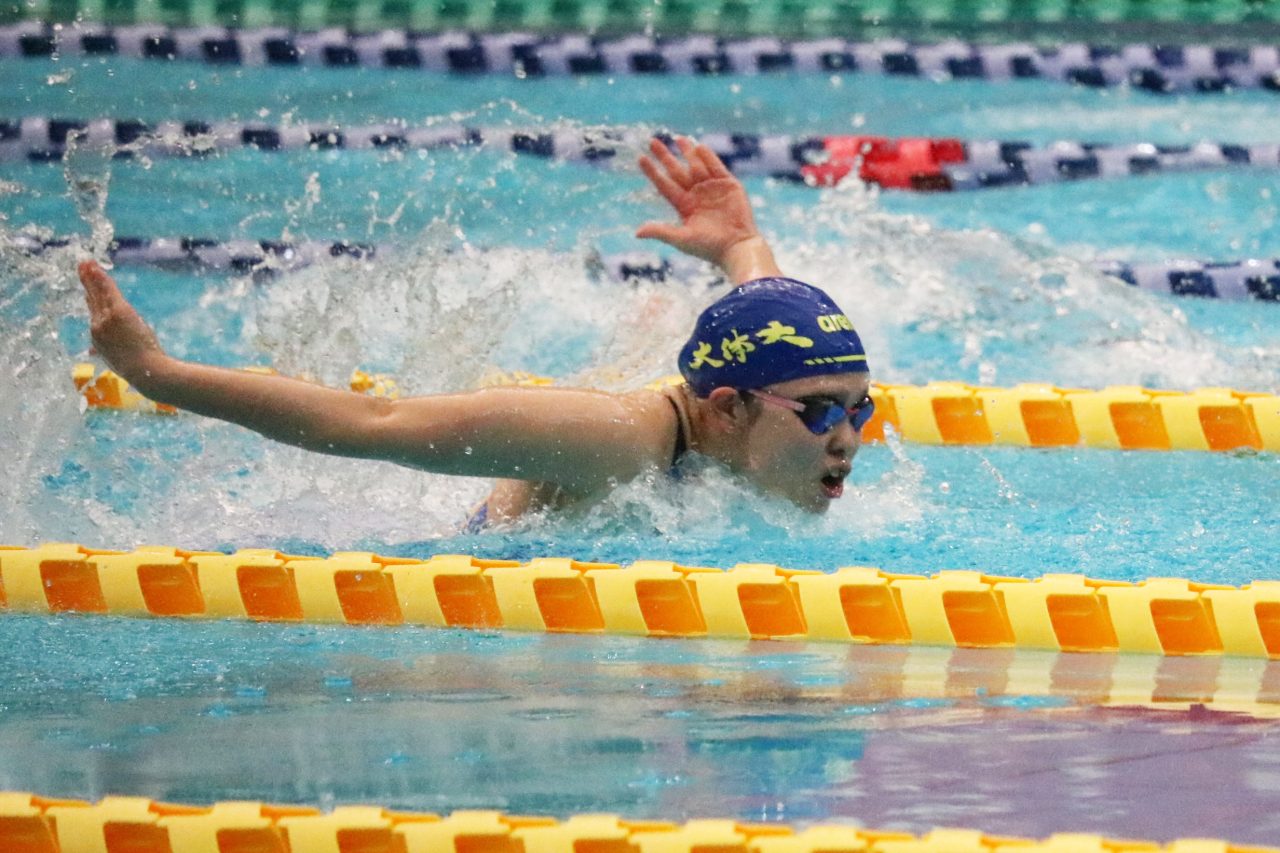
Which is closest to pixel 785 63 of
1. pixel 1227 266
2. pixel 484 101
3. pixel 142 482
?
pixel 484 101

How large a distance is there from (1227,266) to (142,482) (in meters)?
3.78

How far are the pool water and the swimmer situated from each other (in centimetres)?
12

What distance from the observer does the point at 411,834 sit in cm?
244

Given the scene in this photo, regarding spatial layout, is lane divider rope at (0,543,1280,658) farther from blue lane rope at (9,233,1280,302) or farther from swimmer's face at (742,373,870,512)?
blue lane rope at (9,233,1280,302)

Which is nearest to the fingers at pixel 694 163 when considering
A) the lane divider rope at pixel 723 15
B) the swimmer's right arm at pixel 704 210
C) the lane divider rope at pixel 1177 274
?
the swimmer's right arm at pixel 704 210

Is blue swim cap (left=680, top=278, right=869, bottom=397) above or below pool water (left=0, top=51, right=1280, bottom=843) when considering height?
above

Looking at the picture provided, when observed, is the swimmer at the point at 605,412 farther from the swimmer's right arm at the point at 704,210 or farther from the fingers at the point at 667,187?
the fingers at the point at 667,187

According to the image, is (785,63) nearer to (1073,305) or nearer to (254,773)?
(1073,305)

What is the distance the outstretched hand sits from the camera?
3033 mm

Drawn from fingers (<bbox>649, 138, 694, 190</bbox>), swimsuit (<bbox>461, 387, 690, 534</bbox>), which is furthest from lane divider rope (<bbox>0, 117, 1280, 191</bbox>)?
swimsuit (<bbox>461, 387, 690, 534</bbox>)

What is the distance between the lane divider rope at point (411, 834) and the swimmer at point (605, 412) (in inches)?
30.5

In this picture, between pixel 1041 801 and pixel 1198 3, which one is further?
pixel 1198 3

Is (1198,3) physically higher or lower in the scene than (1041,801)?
higher

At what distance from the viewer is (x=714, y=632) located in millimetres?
3461
